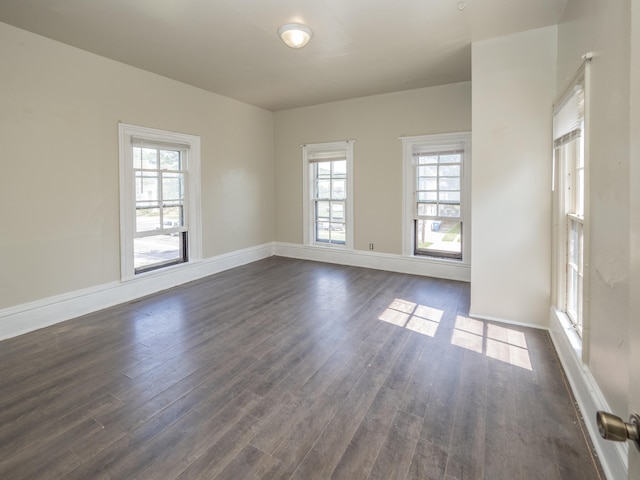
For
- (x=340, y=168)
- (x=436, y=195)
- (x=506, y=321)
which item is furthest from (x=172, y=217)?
(x=506, y=321)

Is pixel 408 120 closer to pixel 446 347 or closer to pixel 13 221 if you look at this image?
pixel 446 347

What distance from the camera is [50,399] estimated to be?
7.55 ft

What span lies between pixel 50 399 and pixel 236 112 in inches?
194

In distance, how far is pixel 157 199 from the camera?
4727 mm

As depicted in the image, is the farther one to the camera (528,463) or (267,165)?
(267,165)

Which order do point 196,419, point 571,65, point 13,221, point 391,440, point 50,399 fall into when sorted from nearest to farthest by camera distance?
point 391,440 → point 196,419 → point 50,399 → point 571,65 → point 13,221

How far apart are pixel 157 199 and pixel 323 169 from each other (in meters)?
3.03

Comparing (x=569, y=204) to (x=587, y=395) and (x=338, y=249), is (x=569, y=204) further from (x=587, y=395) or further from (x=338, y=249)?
(x=338, y=249)

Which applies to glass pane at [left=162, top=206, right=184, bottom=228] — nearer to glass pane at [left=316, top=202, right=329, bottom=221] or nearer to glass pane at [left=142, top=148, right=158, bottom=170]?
glass pane at [left=142, top=148, right=158, bottom=170]

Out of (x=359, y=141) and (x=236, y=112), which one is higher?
(x=236, y=112)

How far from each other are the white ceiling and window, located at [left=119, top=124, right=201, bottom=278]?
0.95m

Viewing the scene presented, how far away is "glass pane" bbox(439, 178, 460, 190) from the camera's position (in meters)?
5.14

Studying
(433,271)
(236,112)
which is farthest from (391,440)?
(236,112)

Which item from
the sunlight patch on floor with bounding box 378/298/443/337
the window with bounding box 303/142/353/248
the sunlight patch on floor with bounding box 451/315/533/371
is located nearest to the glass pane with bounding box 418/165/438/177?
the window with bounding box 303/142/353/248
